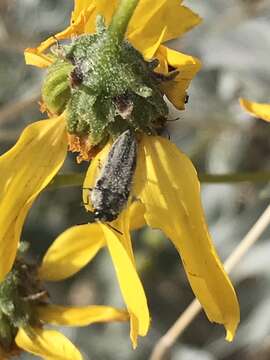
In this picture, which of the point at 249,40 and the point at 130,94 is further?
the point at 249,40

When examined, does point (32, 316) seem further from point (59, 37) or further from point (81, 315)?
point (59, 37)

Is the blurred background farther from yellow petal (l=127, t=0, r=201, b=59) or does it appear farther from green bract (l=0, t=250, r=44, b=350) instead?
yellow petal (l=127, t=0, r=201, b=59)

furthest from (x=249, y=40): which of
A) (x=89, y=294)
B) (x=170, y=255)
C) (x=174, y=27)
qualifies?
(x=174, y=27)

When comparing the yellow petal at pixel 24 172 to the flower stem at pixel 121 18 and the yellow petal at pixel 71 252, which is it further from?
the yellow petal at pixel 71 252

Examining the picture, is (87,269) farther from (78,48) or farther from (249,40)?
(78,48)

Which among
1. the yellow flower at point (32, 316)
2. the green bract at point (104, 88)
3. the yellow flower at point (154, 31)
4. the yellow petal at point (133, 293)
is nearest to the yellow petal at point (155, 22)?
the yellow flower at point (154, 31)

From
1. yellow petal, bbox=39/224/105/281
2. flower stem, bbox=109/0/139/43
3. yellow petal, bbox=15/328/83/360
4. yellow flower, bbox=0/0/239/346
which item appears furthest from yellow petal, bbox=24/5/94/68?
yellow petal, bbox=15/328/83/360

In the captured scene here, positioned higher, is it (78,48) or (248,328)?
(78,48)
